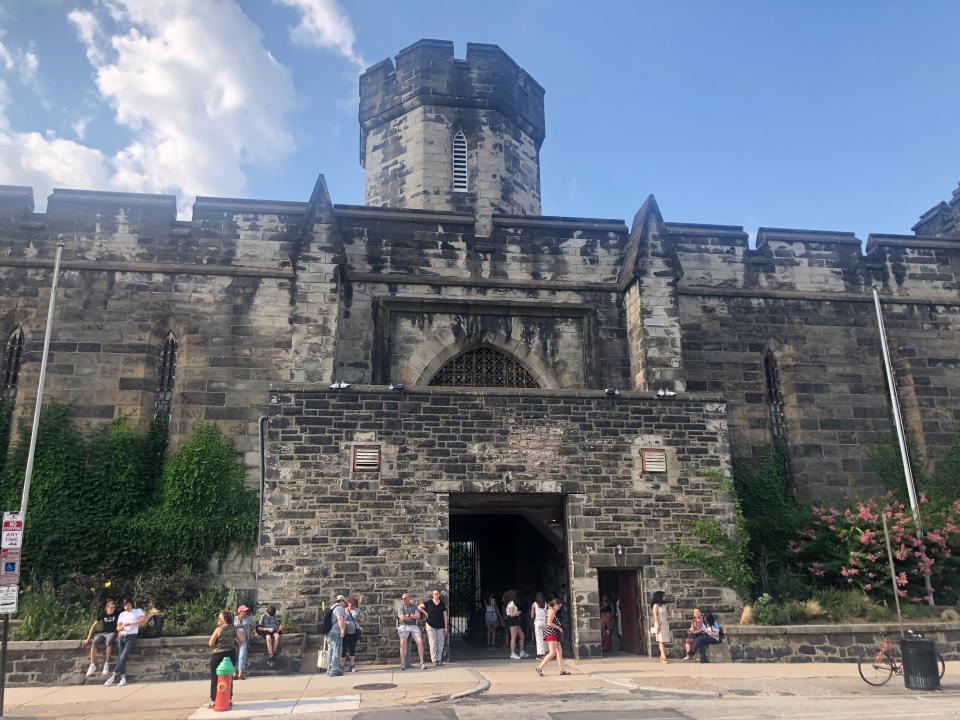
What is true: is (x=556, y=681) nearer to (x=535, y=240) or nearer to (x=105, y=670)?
(x=105, y=670)

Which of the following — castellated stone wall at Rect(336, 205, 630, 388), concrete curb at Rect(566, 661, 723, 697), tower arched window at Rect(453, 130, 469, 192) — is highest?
tower arched window at Rect(453, 130, 469, 192)

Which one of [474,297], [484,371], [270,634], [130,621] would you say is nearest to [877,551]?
[484,371]

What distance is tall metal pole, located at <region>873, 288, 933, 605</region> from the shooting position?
1535 cm

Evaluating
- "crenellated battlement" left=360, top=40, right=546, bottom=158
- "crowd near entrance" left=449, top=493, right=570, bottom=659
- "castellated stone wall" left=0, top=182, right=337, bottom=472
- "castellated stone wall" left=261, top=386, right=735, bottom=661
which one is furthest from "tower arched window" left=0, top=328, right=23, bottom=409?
"crenellated battlement" left=360, top=40, right=546, bottom=158

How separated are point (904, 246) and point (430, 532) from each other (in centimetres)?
1464

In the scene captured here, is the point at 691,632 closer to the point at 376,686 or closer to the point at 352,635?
the point at 376,686

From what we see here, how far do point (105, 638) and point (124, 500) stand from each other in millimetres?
3845

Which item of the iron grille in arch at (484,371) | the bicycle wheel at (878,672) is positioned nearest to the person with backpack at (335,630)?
the iron grille in arch at (484,371)

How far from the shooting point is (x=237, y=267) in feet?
57.3

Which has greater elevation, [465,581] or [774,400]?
[774,400]

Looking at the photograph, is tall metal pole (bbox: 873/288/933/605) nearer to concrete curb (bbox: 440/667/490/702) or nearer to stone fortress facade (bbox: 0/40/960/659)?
stone fortress facade (bbox: 0/40/960/659)

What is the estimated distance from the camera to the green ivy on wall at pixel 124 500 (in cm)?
1475

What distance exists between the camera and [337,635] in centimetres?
1215

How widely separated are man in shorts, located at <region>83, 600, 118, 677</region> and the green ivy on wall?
8.47 feet
